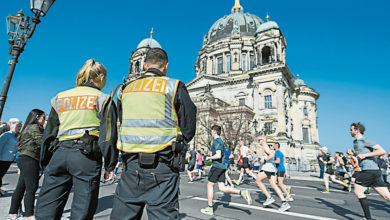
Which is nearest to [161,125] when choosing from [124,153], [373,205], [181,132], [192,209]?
[181,132]

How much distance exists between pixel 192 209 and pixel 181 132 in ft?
12.5

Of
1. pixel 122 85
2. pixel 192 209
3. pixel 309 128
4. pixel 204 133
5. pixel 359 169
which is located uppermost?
pixel 309 128

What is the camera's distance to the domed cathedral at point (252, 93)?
1283 inches

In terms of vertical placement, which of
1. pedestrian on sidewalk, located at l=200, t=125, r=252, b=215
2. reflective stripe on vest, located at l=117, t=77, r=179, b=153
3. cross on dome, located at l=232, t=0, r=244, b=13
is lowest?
pedestrian on sidewalk, located at l=200, t=125, r=252, b=215

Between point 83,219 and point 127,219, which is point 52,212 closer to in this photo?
point 83,219

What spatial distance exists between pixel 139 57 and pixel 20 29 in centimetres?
4647

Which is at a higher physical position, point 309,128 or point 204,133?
point 309,128

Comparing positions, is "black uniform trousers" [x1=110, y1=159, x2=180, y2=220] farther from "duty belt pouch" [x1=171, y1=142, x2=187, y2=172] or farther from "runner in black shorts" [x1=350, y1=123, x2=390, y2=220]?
"runner in black shorts" [x1=350, y1=123, x2=390, y2=220]

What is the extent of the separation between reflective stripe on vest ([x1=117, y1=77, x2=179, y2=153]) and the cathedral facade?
24.4 meters

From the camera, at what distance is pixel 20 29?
5.77 metres

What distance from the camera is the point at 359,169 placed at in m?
4.76

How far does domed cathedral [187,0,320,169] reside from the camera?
32594 mm

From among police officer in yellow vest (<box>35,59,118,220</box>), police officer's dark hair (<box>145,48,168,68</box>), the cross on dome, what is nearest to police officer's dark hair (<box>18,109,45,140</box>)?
police officer in yellow vest (<box>35,59,118,220</box>)

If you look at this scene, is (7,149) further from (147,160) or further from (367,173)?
(367,173)
